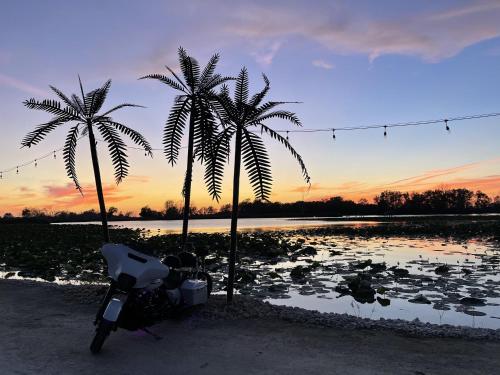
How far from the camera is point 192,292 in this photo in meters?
6.98

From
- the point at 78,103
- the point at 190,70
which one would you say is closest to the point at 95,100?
the point at 78,103

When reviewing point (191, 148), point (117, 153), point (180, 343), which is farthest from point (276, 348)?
point (117, 153)

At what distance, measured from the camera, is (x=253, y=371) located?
16.0 feet

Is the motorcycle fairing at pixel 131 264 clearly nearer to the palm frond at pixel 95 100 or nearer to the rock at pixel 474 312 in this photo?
the palm frond at pixel 95 100

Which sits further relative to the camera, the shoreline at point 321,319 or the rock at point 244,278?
the rock at point 244,278

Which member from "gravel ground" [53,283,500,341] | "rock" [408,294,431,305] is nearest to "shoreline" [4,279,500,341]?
"gravel ground" [53,283,500,341]

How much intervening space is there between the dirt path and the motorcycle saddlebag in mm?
342

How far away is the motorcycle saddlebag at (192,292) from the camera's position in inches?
275

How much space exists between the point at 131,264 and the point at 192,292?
1734 millimetres

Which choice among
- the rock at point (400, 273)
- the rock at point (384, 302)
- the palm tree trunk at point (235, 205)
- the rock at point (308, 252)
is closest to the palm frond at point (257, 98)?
the palm tree trunk at point (235, 205)

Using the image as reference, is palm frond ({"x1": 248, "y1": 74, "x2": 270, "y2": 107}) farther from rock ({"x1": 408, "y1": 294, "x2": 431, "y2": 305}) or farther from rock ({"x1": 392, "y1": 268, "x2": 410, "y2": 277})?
rock ({"x1": 392, "y1": 268, "x2": 410, "y2": 277})

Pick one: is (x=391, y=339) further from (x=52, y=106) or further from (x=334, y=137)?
(x=52, y=106)

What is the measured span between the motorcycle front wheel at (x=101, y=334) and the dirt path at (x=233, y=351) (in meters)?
0.12

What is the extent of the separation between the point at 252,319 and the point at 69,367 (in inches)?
122
